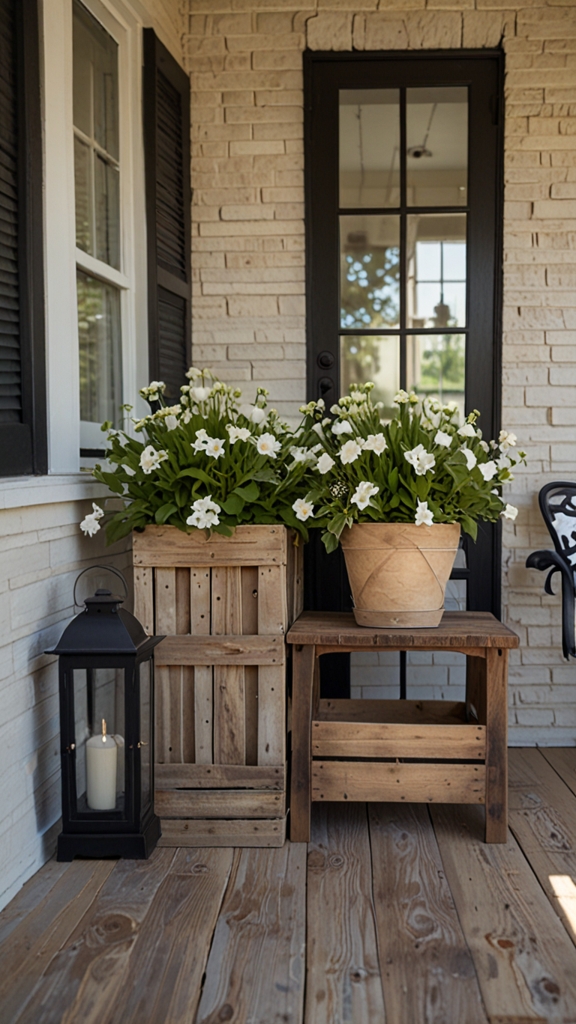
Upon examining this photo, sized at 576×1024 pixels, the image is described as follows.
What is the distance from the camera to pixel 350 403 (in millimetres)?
2107

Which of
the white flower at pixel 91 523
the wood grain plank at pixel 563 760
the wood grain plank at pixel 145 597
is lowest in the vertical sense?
the wood grain plank at pixel 563 760

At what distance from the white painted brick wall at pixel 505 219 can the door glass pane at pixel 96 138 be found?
1.45 feet

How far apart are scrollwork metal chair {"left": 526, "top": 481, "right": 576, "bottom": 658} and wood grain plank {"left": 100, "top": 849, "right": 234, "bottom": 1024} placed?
121cm

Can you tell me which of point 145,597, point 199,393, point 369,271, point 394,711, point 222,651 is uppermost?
point 369,271

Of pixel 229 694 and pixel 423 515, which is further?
pixel 229 694

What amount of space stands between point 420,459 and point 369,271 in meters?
1.19

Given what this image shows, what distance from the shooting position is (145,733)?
6.70 feet

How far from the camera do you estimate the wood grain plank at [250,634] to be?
2117 mm

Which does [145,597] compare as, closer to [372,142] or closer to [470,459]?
[470,459]

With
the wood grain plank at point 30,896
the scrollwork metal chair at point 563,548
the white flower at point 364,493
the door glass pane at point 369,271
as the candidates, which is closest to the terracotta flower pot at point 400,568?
the white flower at point 364,493

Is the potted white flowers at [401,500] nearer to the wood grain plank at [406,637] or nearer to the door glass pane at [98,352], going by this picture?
the wood grain plank at [406,637]

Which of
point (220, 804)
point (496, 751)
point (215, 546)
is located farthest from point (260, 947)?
point (215, 546)

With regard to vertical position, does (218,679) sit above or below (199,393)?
below

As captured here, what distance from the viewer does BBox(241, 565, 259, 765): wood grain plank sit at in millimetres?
2117
